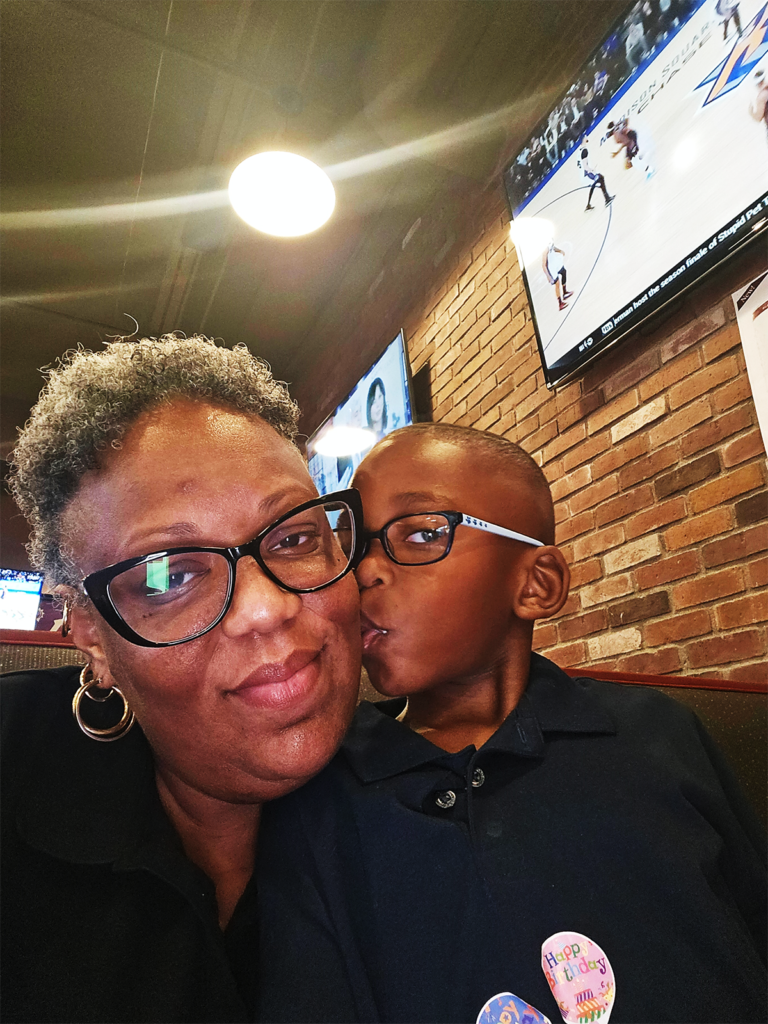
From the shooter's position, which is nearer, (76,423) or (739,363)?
(76,423)

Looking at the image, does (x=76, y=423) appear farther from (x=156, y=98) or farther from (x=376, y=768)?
(x=156, y=98)

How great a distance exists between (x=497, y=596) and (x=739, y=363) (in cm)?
122

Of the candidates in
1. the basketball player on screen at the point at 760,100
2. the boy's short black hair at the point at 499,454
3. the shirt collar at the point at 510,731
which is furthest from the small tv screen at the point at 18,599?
the basketball player on screen at the point at 760,100

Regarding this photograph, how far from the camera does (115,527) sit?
88 centimetres

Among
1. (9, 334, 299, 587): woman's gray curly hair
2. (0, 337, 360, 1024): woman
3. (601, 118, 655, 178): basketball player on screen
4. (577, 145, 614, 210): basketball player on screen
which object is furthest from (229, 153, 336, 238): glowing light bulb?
(0, 337, 360, 1024): woman

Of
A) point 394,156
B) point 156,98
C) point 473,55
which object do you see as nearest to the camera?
point 473,55

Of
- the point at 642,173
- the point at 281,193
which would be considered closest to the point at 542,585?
the point at 642,173

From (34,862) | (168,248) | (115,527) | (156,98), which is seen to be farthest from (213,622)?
(168,248)

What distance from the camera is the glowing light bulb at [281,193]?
3135mm

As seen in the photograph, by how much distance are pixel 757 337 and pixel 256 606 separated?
1760 millimetres

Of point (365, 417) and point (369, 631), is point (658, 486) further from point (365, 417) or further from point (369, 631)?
point (365, 417)

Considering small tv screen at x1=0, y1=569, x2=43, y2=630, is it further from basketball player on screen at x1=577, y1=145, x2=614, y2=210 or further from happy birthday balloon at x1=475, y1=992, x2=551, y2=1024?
happy birthday balloon at x1=475, y1=992, x2=551, y2=1024

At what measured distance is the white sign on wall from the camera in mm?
1842

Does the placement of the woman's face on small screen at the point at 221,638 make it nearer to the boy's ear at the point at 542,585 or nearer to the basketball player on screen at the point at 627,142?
the boy's ear at the point at 542,585
